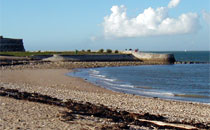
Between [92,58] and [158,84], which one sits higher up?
[92,58]

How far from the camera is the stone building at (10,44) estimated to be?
8225cm

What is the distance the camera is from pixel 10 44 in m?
84.9

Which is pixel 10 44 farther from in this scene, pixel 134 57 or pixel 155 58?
pixel 155 58

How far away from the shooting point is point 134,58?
78.6m

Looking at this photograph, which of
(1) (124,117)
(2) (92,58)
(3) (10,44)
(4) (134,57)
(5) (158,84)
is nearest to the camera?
(1) (124,117)

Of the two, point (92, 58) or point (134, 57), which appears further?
point (134, 57)

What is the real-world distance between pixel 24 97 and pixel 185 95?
1128 centimetres

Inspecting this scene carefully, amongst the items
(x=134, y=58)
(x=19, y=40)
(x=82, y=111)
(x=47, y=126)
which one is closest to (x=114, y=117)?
(x=82, y=111)

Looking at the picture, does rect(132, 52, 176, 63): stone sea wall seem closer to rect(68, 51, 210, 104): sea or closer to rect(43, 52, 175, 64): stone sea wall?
rect(43, 52, 175, 64): stone sea wall

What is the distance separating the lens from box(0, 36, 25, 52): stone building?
82.2 metres

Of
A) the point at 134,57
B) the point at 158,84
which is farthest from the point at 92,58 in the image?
the point at 158,84

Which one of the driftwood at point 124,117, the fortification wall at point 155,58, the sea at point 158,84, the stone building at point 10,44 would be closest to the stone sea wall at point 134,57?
the fortification wall at point 155,58

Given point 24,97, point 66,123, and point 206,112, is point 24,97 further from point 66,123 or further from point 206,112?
point 206,112

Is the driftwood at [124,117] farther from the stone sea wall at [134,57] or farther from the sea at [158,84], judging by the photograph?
the stone sea wall at [134,57]
